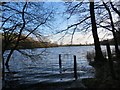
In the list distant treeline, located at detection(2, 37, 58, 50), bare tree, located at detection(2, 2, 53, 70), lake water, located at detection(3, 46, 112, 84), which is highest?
bare tree, located at detection(2, 2, 53, 70)

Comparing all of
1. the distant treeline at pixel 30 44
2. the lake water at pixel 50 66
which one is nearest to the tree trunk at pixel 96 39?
the lake water at pixel 50 66

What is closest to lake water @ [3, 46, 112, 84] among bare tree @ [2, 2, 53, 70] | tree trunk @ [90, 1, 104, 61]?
tree trunk @ [90, 1, 104, 61]

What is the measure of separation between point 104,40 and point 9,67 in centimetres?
153

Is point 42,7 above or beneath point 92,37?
above

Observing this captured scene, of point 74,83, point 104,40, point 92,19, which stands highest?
point 92,19

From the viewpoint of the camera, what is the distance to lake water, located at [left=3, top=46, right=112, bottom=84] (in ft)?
17.4

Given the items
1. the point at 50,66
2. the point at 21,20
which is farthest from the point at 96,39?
the point at 21,20

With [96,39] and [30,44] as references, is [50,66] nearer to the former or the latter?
[30,44]

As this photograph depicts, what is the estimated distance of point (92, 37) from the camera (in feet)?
17.5

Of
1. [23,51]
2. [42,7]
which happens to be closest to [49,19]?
[42,7]

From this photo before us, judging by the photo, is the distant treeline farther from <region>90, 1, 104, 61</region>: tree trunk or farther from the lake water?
<region>90, 1, 104, 61</region>: tree trunk

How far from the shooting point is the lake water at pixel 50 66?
17.4 ft

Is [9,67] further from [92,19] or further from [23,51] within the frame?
[92,19]

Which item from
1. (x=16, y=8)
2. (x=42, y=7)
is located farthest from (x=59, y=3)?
Answer: (x=16, y=8)
